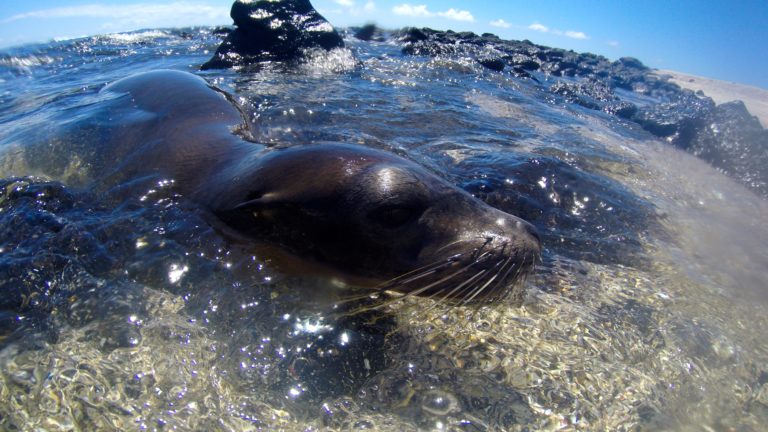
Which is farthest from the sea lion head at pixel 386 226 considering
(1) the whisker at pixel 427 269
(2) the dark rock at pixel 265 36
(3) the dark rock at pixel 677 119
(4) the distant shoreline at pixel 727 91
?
(4) the distant shoreline at pixel 727 91

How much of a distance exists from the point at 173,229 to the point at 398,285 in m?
1.41

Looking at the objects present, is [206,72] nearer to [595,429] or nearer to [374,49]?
[374,49]

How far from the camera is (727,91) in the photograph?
1781cm

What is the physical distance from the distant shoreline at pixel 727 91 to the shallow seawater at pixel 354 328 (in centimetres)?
1197

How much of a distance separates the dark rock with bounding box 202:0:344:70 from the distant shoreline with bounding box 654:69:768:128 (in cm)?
1167

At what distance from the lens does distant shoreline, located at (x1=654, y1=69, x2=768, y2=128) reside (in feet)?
47.6

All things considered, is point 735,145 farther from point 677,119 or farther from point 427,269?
point 427,269

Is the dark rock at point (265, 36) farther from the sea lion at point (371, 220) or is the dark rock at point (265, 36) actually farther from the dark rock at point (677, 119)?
the sea lion at point (371, 220)

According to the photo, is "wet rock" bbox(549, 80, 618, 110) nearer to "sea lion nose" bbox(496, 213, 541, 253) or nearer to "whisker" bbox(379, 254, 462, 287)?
"sea lion nose" bbox(496, 213, 541, 253)

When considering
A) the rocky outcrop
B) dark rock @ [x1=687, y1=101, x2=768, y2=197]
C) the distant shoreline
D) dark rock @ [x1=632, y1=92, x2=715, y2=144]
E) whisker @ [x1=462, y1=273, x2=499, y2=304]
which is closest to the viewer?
whisker @ [x1=462, y1=273, x2=499, y2=304]

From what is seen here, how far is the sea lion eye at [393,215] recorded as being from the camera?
8.09 ft

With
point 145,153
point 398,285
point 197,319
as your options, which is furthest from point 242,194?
point 145,153

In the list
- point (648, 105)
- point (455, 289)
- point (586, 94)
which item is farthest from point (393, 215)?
point (648, 105)

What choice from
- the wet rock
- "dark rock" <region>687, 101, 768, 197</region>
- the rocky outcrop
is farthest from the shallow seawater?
the wet rock
